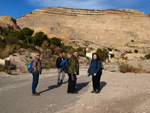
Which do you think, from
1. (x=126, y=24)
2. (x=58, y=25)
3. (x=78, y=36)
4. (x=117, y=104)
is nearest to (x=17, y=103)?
(x=117, y=104)

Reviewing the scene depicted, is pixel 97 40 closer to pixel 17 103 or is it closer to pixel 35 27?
pixel 35 27

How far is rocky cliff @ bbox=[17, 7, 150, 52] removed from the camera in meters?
83.4

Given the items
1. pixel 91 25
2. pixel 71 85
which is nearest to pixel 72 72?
pixel 71 85

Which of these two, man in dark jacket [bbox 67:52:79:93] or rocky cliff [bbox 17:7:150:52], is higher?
rocky cliff [bbox 17:7:150:52]

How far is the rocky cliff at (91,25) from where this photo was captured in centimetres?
8338

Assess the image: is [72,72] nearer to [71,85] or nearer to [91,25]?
[71,85]

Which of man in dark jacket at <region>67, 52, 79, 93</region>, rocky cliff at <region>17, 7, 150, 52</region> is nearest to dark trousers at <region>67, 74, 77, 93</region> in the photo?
man in dark jacket at <region>67, 52, 79, 93</region>

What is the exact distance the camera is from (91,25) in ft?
305

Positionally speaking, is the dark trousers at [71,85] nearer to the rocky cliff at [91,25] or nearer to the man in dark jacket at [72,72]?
the man in dark jacket at [72,72]

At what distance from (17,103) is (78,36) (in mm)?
80336

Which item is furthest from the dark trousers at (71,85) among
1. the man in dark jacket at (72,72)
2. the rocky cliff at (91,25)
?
the rocky cliff at (91,25)

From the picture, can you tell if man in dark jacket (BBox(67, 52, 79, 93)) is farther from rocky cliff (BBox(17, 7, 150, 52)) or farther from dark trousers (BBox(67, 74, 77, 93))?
rocky cliff (BBox(17, 7, 150, 52))

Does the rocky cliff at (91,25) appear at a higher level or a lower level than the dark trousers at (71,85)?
higher

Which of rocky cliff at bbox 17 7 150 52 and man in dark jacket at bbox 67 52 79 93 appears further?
rocky cliff at bbox 17 7 150 52
